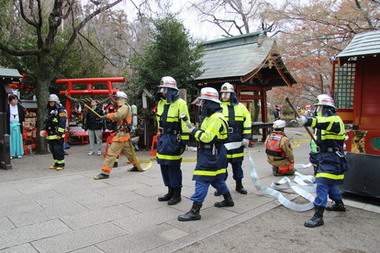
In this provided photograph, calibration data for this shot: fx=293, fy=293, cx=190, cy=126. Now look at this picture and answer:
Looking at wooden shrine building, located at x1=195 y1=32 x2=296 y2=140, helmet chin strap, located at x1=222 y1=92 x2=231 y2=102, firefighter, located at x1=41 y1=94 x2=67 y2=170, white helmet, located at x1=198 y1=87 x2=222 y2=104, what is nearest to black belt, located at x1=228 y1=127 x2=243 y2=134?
helmet chin strap, located at x1=222 y1=92 x2=231 y2=102

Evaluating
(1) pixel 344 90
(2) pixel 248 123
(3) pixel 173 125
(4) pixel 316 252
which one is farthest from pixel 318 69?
(4) pixel 316 252

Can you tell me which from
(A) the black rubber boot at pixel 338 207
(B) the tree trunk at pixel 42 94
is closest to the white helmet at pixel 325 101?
(A) the black rubber boot at pixel 338 207

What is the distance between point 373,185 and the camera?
4.73m

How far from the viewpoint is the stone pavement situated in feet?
11.0

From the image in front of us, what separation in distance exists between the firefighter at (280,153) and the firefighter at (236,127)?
65.3 inches

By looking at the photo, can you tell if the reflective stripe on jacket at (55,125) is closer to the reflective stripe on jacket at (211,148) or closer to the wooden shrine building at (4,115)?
the wooden shrine building at (4,115)

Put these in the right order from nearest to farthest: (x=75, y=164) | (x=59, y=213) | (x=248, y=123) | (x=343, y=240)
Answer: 1. (x=343, y=240)
2. (x=59, y=213)
3. (x=248, y=123)
4. (x=75, y=164)

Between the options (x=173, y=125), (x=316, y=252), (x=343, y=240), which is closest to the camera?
(x=316, y=252)

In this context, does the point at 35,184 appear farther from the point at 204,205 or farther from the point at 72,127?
the point at 72,127

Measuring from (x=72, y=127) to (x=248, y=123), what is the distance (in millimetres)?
10209

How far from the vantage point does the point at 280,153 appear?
6.64 metres

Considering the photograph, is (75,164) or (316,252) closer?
(316,252)

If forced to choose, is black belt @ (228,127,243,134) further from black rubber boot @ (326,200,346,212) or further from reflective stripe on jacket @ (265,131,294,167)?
black rubber boot @ (326,200,346,212)

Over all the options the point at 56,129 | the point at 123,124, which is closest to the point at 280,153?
the point at 123,124
